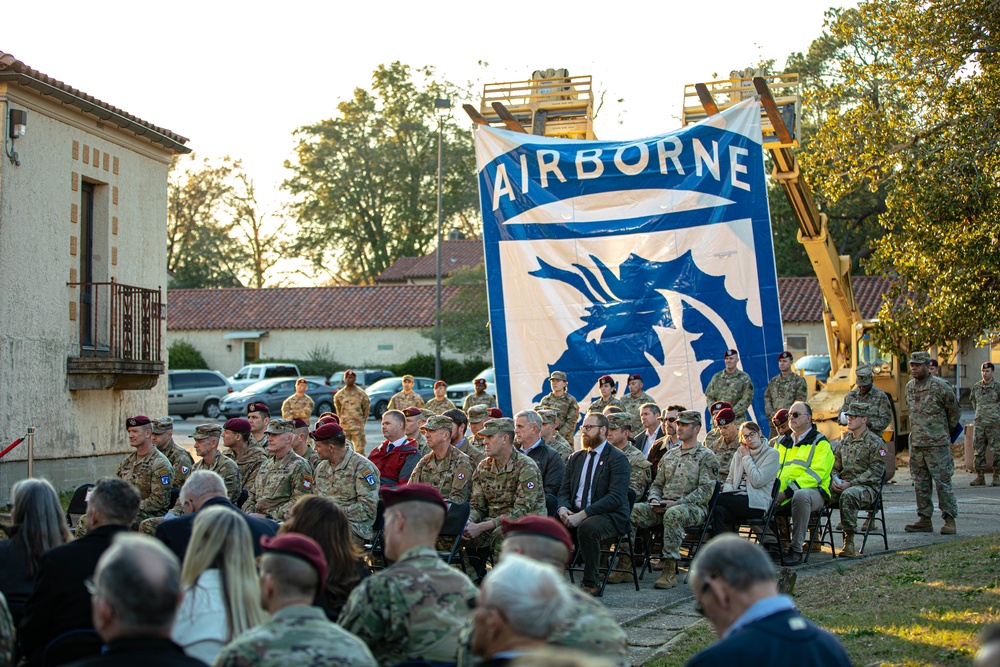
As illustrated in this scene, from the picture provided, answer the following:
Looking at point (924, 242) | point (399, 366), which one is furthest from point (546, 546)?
point (399, 366)

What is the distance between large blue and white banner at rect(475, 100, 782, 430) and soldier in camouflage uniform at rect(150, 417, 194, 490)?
203 inches

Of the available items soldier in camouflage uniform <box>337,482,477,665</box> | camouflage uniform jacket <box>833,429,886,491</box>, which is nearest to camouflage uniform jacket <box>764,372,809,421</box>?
camouflage uniform jacket <box>833,429,886,491</box>

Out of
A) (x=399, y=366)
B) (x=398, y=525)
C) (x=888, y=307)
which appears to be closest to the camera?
(x=398, y=525)

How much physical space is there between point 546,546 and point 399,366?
3861cm

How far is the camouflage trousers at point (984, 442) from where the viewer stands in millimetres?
15773

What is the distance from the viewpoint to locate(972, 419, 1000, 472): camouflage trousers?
1577 cm

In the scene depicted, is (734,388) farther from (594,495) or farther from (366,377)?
(366,377)

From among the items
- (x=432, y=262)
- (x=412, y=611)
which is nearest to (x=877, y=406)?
(x=412, y=611)

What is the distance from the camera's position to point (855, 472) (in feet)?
33.3

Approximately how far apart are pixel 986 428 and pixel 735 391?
19.1ft

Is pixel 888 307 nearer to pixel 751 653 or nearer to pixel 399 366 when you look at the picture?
pixel 751 653

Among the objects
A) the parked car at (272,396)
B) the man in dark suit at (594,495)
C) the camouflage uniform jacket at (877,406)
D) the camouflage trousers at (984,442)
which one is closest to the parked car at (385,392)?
the parked car at (272,396)

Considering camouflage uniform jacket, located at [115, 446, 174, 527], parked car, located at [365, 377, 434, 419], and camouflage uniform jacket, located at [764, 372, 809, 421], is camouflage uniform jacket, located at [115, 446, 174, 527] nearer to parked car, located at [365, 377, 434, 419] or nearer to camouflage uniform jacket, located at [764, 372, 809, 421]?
camouflage uniform jacket, located at [764, 372, 809, 421]

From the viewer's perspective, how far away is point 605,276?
1345cm
